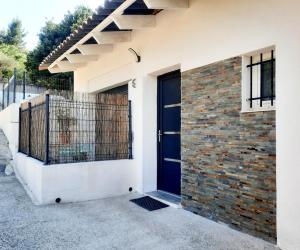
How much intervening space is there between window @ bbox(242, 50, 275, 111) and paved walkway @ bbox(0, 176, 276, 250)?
1.95 meters

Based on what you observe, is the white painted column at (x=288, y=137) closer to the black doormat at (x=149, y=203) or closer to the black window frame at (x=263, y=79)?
the black window frame at (x=263, y=79)

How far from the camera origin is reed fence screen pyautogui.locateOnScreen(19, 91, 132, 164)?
6.07 meters

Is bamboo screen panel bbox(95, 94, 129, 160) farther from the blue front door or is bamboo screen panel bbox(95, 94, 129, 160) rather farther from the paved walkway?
the paved walkway

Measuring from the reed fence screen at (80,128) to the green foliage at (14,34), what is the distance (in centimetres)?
3416

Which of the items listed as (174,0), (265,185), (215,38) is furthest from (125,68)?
(265,185)

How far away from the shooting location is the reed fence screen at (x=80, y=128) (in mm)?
6066

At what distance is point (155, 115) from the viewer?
6.64m

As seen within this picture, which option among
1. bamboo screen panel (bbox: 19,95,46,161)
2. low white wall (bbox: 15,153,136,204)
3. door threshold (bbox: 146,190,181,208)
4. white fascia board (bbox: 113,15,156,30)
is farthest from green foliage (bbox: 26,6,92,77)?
door threshold (bbox: 146,190,181,208)

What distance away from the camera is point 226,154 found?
446 centimetres

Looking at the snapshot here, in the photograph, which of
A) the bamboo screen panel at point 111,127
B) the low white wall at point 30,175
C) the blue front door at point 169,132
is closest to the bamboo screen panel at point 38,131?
the low white wall at point 30,175

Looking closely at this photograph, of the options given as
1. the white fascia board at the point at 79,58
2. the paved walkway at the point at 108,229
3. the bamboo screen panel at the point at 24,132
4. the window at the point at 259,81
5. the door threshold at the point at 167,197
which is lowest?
the paved walkway at the point at 108,229

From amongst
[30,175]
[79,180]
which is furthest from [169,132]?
[30,175]

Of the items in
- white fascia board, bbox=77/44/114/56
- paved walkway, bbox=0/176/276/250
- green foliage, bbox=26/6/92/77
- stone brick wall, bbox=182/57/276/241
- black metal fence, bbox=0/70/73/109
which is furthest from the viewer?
green foliage, bbox=26/6/92/77

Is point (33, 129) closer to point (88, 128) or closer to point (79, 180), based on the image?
point (88, 128)
